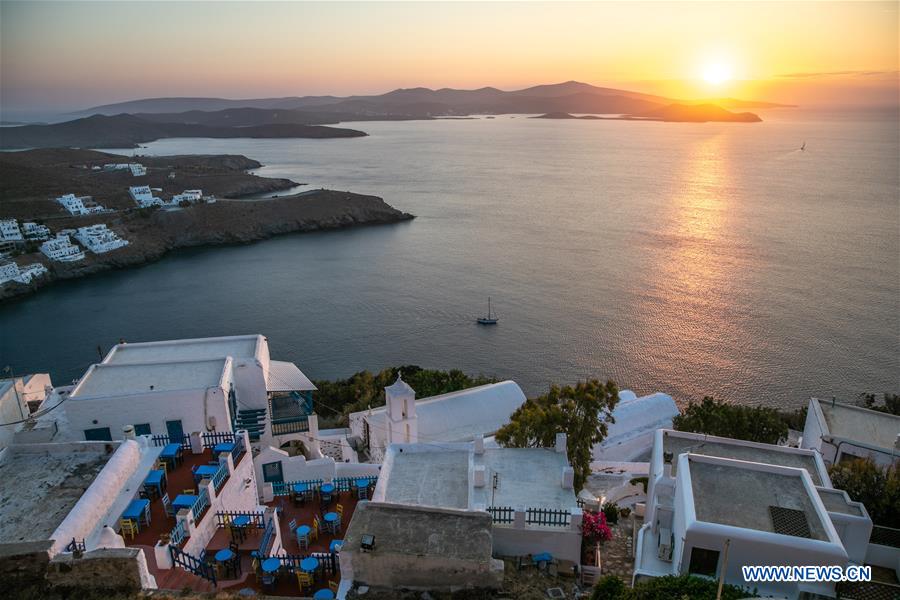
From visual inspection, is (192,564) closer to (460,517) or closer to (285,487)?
(285,487)

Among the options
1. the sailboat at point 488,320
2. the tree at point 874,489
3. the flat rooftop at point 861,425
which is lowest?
the sailboat at point 488,320

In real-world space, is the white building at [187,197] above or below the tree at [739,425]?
above

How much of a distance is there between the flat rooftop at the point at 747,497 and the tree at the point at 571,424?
3585mm

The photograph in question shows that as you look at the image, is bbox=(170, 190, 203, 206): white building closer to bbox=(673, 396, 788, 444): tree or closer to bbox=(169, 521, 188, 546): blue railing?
bbox=(673, 396, 788, 444): tree

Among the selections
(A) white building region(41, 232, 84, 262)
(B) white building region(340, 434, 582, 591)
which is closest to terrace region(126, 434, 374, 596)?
(B) white building region(340, 434, 582, 591)

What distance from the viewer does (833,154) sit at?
145000mm

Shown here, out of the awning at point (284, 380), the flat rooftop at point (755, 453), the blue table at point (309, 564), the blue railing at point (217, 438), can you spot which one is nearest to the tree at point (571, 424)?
the flat rooftop at point (755, 453)

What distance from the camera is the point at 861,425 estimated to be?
18.9 m

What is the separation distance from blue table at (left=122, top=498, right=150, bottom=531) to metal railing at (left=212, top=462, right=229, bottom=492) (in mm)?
1268

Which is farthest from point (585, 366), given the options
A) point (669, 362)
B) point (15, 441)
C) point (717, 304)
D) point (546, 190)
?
point (546, 190)

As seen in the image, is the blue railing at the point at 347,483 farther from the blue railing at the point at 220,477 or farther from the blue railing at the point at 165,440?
the blue railing at the point at 165,440

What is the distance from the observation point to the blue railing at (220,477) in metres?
12.0

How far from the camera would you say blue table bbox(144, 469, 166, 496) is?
Answer: 11.7m

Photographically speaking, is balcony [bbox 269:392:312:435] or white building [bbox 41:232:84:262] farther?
white building [bbox 41:232:84:262]
